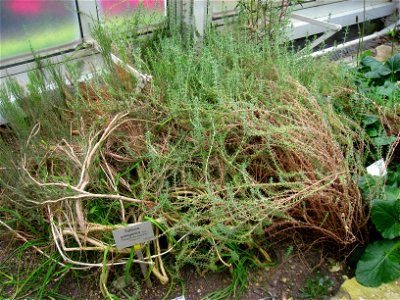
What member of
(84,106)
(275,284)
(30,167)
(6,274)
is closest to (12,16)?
(84,106)

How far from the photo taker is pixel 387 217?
59.7 inches

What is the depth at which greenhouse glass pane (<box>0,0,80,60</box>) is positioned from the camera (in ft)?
7.32

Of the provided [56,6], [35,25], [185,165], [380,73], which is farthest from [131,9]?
[380,73]

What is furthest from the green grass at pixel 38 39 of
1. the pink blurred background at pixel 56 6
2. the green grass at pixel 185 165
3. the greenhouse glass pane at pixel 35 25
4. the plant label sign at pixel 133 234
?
the plant label sign at pixel 133 234

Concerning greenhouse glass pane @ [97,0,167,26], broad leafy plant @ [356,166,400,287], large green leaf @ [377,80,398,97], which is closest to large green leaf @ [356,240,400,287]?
broad leafy plant @ [356,166,400,287]

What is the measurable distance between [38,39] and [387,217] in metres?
2.07

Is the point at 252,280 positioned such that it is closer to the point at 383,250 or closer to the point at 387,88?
the point at 383,250

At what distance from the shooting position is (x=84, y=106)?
184cm

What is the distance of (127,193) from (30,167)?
1.41 ft

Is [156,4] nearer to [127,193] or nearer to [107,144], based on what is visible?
[107,144]

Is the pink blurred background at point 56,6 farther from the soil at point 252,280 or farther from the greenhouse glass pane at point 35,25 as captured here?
the soil at point 252,280

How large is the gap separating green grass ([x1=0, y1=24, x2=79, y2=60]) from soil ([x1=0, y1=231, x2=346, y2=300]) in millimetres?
1216

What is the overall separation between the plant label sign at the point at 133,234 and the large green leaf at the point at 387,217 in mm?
839

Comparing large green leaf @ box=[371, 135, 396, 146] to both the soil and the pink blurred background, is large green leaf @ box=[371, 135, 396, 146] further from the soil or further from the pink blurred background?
the pink blurred background
